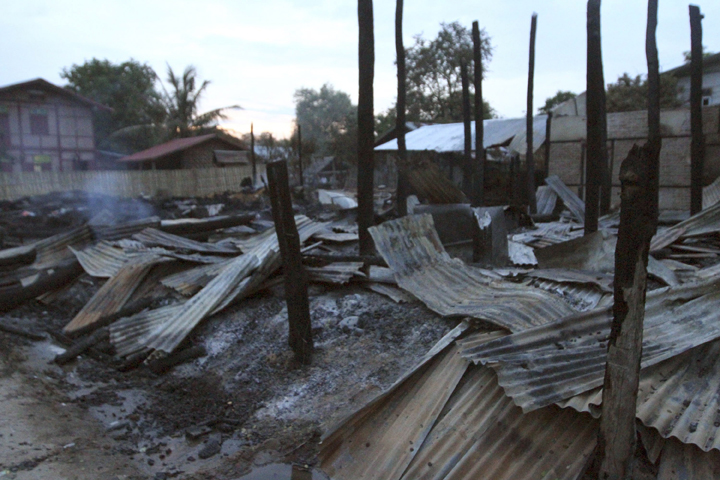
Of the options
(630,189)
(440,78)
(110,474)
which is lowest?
(110,474)

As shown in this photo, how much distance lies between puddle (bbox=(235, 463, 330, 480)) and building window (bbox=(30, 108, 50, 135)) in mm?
26136

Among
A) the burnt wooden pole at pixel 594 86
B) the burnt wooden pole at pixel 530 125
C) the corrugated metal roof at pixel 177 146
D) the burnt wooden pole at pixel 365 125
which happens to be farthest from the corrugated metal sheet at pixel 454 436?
the corrugated metal roof at pixel 177 146

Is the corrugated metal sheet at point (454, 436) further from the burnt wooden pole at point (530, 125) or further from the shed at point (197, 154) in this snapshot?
the shed at point (197, 154)

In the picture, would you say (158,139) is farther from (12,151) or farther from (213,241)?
(213,241)

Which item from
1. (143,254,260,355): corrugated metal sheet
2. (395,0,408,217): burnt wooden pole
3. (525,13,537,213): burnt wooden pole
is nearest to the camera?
(143,254,260,355): corrugated metal sheet

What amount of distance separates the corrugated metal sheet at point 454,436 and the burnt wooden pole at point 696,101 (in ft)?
23.4

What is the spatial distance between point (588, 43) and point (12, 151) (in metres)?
25.4

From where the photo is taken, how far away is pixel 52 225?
517 inches

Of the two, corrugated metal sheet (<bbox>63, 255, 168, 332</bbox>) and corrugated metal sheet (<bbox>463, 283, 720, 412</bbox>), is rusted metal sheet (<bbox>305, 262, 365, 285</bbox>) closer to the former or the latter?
corrugated metal sheet (<bbox>63, 255, 168, 332</bbox>)

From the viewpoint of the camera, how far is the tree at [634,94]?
20453 millimetres

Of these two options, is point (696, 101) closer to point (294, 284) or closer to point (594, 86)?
point (594, 86)

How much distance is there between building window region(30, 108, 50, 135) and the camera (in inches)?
993

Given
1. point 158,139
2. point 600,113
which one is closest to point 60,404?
point 600,113

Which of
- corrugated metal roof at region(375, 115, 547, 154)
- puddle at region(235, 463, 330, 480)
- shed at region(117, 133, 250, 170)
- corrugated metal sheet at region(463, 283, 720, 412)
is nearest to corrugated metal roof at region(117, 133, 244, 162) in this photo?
shed at region(117, 133, 250, 170)
